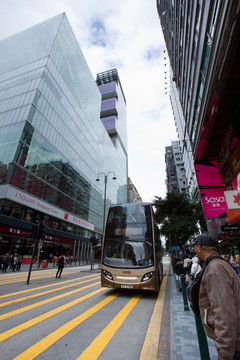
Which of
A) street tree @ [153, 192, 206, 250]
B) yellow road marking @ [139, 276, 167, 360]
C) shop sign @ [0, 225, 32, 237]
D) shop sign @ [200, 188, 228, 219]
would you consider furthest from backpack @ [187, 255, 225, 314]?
shop sign @ [0, 225, 32, 237]

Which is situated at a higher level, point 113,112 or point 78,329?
point 113,112

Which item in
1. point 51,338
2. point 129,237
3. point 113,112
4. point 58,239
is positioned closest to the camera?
point 51,338

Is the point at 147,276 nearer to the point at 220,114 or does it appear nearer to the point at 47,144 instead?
the point at 220,114

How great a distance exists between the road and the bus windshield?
1.46 metres

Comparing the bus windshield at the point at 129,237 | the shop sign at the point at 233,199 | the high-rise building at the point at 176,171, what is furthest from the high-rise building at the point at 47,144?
the high-rise building at the point at 176,171

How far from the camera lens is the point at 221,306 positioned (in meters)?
1.48

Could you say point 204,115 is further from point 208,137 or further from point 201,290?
point 201,290

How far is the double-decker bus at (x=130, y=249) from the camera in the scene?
278 inches

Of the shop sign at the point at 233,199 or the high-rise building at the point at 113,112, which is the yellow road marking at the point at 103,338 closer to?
the shop sign at the point at 233,199

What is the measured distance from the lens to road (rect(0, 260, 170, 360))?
10.2 ft

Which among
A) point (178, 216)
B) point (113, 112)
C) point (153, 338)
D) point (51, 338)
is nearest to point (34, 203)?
point (178, 216)

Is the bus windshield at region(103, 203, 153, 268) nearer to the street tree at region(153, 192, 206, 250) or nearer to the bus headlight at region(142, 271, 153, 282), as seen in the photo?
the bus headlight at region(142, 271, 153, 282)

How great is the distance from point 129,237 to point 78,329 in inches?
160

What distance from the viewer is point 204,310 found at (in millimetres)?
1730
